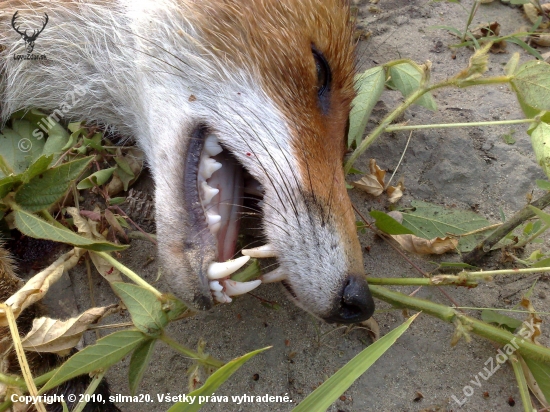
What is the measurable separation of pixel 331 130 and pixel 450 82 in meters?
0.63

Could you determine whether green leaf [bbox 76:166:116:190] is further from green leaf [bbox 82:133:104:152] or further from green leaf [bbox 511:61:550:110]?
green leaf [bbox 511:61:550:110]

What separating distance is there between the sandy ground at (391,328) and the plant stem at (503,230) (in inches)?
4.6

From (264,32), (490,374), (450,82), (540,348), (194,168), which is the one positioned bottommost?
(490,374)

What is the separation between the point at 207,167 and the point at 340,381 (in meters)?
1.19

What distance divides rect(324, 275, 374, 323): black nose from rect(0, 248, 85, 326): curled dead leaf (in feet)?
4.10

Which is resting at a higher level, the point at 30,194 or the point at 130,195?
the point at 30,194

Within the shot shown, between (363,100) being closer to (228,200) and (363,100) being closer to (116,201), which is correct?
(228,200)

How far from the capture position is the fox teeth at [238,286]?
216cm

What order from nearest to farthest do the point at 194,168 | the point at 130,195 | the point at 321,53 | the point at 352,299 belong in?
the point at 352,299
the point at 194,168
the point at 321,53
the point at 130,195

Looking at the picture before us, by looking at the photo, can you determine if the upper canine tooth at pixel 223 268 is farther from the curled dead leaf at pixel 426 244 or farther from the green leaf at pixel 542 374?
the green leaf at pixel 542 374

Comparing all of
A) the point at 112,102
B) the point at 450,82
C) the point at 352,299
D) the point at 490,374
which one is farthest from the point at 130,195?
the point at 490,374

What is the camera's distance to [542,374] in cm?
221

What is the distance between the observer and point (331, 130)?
2.54 meters

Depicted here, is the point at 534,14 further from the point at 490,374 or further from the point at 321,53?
the point at 490,374
